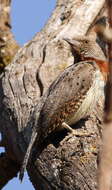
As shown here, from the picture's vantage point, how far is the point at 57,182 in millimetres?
4121

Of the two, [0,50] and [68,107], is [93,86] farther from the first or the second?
[0,50]

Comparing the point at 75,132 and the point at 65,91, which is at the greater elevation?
the point at 65,91

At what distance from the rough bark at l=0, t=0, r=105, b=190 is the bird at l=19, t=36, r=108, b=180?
0.10 meters

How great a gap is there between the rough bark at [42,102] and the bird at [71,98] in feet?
0.34

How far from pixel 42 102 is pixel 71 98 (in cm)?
33

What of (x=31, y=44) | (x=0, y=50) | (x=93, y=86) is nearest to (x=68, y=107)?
(x=93, y=86)

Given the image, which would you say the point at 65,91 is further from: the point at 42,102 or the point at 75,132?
the point at 75,132

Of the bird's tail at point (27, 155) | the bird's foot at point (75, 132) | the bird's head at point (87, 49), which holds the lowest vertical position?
the bird's tail at point (27, 155)

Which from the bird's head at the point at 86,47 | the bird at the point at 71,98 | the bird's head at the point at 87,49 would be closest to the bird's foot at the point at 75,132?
the bird at the point at 71,98

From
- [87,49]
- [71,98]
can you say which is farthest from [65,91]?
[87,49]

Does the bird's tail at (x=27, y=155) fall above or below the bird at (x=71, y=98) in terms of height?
below

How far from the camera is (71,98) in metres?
5.17

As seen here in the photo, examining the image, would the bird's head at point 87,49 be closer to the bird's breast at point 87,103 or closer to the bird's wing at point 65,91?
the bird's wing at point 65,91

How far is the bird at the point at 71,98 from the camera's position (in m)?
4.94
